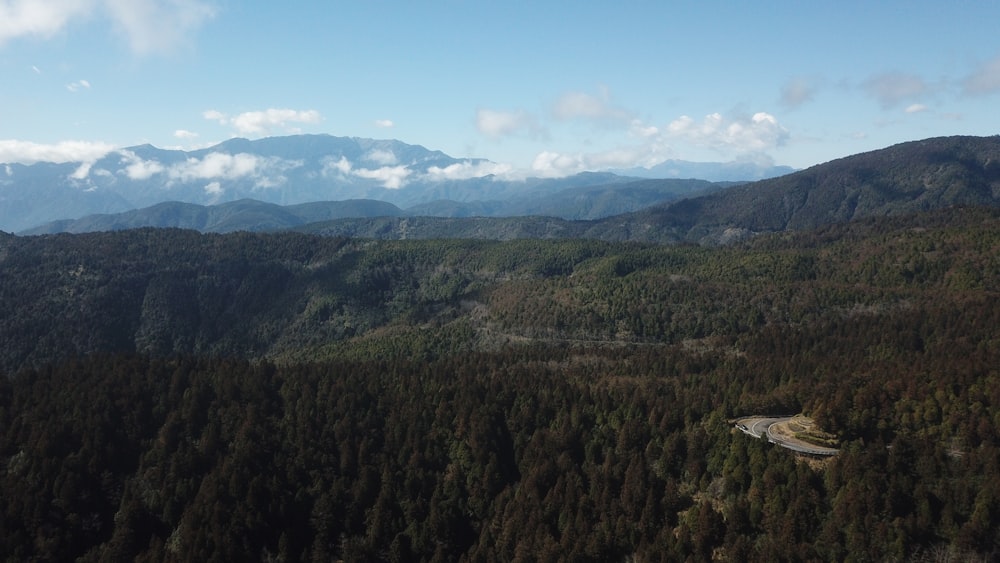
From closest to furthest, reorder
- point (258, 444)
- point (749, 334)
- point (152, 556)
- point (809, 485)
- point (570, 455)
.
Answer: point (809, 485), point (152, 556), point (570, 455), point (258, 444), point (749, 334)

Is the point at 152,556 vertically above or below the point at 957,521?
below

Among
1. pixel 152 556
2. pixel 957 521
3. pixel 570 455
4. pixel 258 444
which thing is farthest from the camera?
pixel 258 444

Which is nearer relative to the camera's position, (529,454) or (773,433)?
(773,433)

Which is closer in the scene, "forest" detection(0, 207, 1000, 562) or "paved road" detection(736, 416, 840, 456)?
"forest" detection(0, 207, 1000, 562)

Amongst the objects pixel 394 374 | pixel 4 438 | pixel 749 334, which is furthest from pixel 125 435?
pixel 749 334

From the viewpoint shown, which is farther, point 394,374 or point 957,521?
point 394,374

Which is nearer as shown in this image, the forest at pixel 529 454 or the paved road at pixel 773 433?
the forest at pixel 529 454

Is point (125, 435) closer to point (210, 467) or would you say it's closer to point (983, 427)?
point (210, 467)

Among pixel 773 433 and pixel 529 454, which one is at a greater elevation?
pixel 773 433
